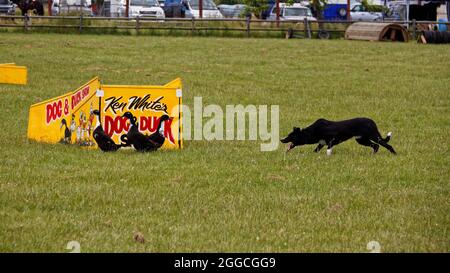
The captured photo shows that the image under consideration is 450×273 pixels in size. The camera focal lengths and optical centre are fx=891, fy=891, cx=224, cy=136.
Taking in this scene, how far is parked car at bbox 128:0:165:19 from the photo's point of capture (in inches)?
1706

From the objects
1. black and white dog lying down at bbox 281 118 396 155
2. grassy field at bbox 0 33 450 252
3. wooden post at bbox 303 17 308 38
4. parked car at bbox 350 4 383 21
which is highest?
parked car at bbox 350 4 383 21

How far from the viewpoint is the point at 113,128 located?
41.8 feet

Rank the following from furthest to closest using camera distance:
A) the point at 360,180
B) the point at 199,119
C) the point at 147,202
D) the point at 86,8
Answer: the point at 86,8
the point at 199,119
the point at 360,180
the point at 147,202

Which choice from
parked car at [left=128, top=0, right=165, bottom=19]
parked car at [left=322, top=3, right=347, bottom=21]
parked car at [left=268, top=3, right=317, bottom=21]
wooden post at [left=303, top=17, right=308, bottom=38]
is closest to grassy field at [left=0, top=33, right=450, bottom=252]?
wooden post at [left=303, top=17, right=308, bottom=38]

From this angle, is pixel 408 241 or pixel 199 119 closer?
pixel 408 241

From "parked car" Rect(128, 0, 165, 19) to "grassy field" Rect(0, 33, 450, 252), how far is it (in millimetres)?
21510

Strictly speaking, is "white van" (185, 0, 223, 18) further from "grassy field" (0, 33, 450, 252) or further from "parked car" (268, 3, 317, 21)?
"grassy field" (0, 33, 450, 252)

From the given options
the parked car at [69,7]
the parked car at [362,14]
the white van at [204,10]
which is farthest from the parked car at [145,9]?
the parked car at [362,14]

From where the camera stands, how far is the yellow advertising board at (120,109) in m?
12.7

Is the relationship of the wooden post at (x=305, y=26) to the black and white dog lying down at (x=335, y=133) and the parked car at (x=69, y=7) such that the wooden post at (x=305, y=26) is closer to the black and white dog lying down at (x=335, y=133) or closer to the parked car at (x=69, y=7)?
the parked car at (x=69, y=7)

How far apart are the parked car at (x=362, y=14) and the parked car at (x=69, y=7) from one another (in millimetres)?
16099
